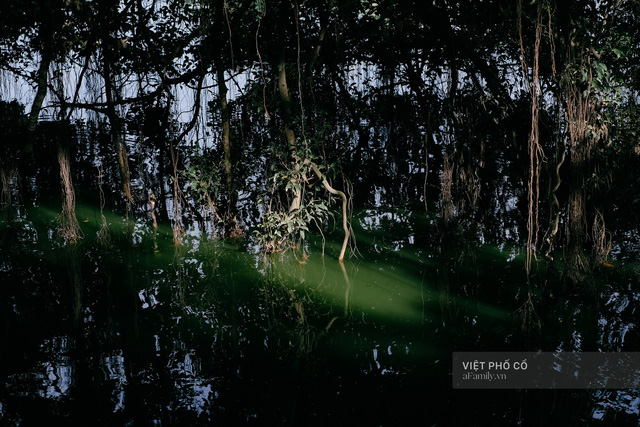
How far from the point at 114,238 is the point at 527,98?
3400mm

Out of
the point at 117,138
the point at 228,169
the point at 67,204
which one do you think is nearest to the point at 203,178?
the point at 228,169

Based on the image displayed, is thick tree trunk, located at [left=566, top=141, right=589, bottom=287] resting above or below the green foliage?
below

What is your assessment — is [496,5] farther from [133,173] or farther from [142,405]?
[133,173]

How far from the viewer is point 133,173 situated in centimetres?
632

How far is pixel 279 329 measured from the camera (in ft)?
9.60

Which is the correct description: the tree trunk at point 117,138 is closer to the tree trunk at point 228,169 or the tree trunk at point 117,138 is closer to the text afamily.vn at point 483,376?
the tree trunk at point 228,169

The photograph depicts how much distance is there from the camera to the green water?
2.21 metres

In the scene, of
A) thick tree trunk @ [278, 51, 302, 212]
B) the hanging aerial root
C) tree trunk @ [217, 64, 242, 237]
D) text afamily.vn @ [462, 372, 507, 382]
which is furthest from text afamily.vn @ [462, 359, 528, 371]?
the hanging aerial root

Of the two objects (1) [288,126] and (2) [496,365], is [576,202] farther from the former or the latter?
(1) [288,126]

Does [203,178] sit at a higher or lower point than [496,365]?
higher

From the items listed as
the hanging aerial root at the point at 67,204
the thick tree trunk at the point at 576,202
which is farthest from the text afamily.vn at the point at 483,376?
the hanging aerial root at the point at 67,204

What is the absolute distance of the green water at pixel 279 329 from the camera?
2.21 metres

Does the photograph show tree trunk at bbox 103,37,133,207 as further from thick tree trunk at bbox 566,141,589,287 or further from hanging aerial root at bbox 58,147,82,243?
thick tree trunk at bbox 566,141,589,287

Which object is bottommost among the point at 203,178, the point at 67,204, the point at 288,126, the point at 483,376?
the point at 483,376
